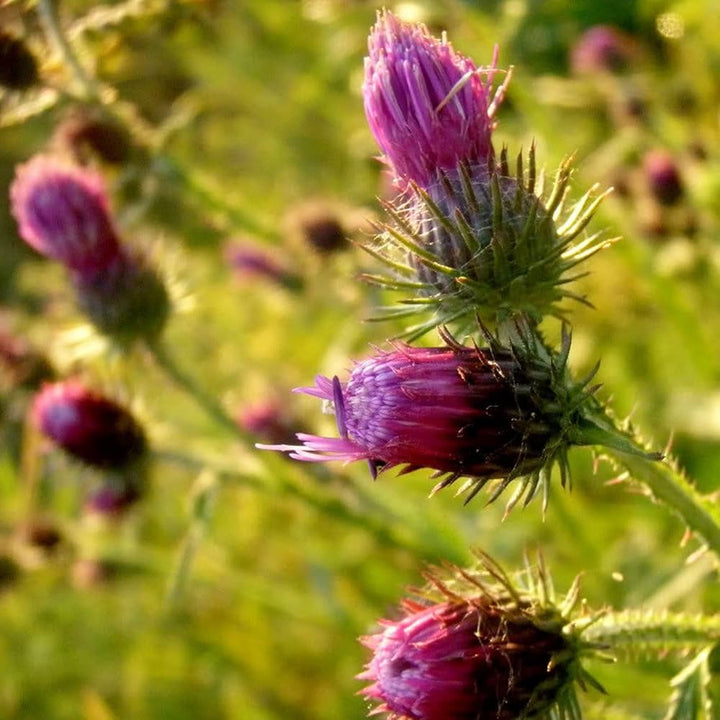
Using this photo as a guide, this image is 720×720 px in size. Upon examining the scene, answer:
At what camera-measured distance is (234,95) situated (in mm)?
8047

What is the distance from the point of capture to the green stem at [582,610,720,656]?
1.90m

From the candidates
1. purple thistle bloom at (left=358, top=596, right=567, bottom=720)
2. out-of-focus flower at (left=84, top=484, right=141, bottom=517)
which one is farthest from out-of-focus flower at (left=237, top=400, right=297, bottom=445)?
purple thistle bloom at (left=358, top=596, right=567, bottom=720)

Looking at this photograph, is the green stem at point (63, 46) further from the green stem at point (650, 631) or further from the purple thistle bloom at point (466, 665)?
the green stem at point (650, 631)

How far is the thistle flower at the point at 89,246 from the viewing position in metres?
3.12

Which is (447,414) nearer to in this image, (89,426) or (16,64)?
(89,426)

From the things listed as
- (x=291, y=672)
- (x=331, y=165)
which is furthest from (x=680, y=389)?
(x=331, y=165)

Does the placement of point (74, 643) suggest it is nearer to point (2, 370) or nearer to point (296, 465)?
point (2, 370)

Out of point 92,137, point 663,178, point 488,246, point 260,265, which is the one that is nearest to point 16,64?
point 92,137

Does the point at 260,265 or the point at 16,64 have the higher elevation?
the point at 16,64

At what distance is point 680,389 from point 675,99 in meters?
1.83

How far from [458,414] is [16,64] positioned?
237 centimetres

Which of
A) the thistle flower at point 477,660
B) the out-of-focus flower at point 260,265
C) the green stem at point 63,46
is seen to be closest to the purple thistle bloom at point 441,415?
the thistle flower at point 477,660

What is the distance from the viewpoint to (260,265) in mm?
4938

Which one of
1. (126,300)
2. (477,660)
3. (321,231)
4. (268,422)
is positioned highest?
(126,300)
